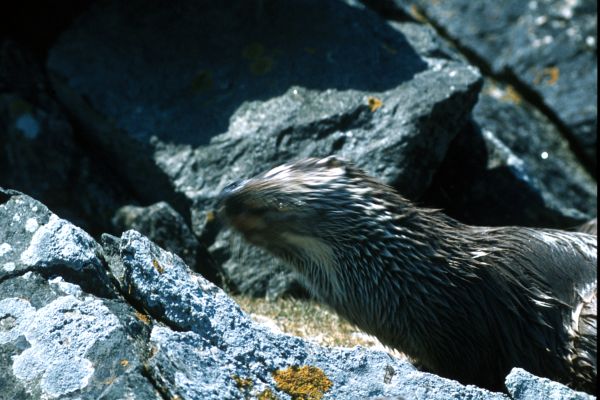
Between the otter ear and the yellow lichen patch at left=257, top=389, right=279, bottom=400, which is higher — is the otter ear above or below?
above

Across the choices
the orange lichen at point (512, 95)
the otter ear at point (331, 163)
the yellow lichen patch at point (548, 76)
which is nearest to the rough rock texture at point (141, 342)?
the otter ear at point (331, 163)

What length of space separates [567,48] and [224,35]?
14.9 feet

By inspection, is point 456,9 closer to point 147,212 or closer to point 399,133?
point 399,133

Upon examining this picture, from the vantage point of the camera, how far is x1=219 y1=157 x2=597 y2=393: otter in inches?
219

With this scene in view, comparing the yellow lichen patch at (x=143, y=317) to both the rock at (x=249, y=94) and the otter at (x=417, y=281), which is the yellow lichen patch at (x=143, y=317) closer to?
the otter at (x=417, y=281)

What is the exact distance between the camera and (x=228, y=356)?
388 centimetres

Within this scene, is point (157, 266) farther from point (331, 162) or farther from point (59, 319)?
point (331, 162)

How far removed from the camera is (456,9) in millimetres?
12000

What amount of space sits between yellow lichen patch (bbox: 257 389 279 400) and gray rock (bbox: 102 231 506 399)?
0.01 m

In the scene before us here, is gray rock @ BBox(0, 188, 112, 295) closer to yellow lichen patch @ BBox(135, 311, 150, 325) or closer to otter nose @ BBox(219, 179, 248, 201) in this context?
yellow lichen patch @ BBox(135, 311, 150, 325)

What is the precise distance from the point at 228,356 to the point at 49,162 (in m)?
5.45

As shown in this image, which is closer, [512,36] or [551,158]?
[551,158]

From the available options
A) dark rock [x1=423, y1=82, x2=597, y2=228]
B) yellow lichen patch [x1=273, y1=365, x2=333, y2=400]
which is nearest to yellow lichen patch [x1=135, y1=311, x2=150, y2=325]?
yellow lichen patch [x1=273, y1=365, x2=333, y2=400]

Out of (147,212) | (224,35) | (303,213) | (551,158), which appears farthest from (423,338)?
(551,158)
